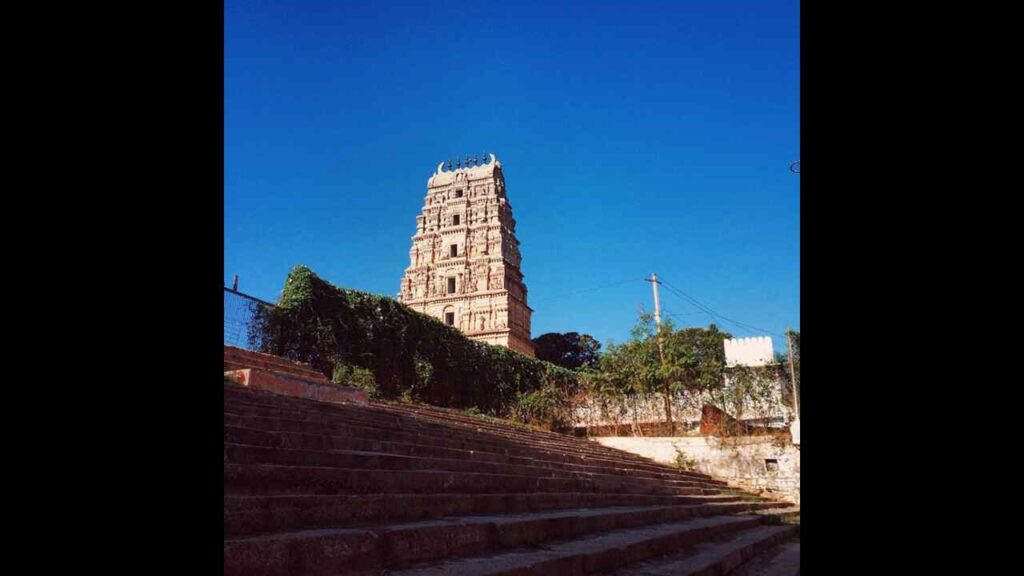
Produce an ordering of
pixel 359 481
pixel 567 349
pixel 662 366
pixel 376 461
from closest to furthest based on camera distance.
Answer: pixel 359 481 < pixel 376 461 < pixel 662 366 < pixel 567 349

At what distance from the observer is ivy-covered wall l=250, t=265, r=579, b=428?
52.0ft

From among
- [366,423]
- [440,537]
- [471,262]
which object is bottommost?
[440,537]

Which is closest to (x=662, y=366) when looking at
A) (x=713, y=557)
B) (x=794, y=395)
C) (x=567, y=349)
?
(x=794, y=395)

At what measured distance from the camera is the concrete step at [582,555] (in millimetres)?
3041

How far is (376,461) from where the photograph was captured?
188 inches

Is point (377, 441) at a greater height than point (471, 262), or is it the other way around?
point (471, 262)

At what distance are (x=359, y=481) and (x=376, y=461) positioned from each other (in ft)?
2.27

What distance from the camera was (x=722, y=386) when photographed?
16.2 metres

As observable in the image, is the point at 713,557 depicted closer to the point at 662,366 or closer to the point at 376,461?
the point at 376,461

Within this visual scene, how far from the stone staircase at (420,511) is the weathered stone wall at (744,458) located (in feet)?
17.6

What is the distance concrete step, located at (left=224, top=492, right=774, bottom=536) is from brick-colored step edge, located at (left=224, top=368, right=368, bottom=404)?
4449 mm

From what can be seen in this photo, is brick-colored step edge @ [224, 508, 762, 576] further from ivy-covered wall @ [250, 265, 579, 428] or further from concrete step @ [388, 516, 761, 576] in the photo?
ivy-covered wall @ [250, 265, 579, 428]
